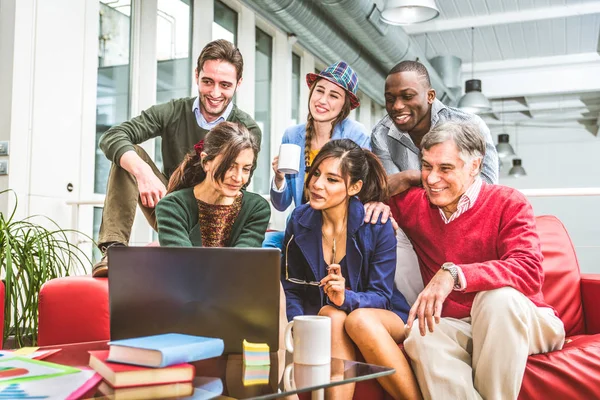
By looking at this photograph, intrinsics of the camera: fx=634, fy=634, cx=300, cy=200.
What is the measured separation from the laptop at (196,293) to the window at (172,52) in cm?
329

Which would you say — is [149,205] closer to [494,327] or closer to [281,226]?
[494,327]

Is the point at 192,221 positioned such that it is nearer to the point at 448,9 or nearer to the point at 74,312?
the point at 74,312

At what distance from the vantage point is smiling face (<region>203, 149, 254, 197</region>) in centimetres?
212

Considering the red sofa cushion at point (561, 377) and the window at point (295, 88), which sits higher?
the window at point (295, 88)

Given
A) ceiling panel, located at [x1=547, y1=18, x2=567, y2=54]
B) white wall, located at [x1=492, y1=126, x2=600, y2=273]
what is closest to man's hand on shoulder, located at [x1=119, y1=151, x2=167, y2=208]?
ceiling panel, located at [x1=547, y1=18, x2=567, y2=54]

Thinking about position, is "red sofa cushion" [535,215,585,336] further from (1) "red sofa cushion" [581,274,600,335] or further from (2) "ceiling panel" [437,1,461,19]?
(2) "ceiling panel" [437,1,461,19]

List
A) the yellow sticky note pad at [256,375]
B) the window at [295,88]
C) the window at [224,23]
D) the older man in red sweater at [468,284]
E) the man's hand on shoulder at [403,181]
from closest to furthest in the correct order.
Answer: the yellow sticky note pad at [256,375] → the older man in red sweater at [468,284] → the man's hand on shoulder at [403,181] → the window at [224,23] → the window at [295,88]

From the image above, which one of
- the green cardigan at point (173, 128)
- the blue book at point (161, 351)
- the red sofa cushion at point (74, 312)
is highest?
the green cardigan at point (173, 128)

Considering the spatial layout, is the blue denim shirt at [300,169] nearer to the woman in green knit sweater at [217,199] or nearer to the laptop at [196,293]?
the woman in green knit sweater at [217,199]

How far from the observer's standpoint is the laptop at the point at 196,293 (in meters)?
1.39

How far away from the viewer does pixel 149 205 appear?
231 cm

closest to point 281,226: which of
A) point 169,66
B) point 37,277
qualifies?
point 169,66

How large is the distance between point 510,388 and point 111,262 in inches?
42.3

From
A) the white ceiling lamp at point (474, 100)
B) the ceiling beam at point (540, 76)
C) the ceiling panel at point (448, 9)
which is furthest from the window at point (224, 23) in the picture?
the ceiling beam at point (540, 76)
